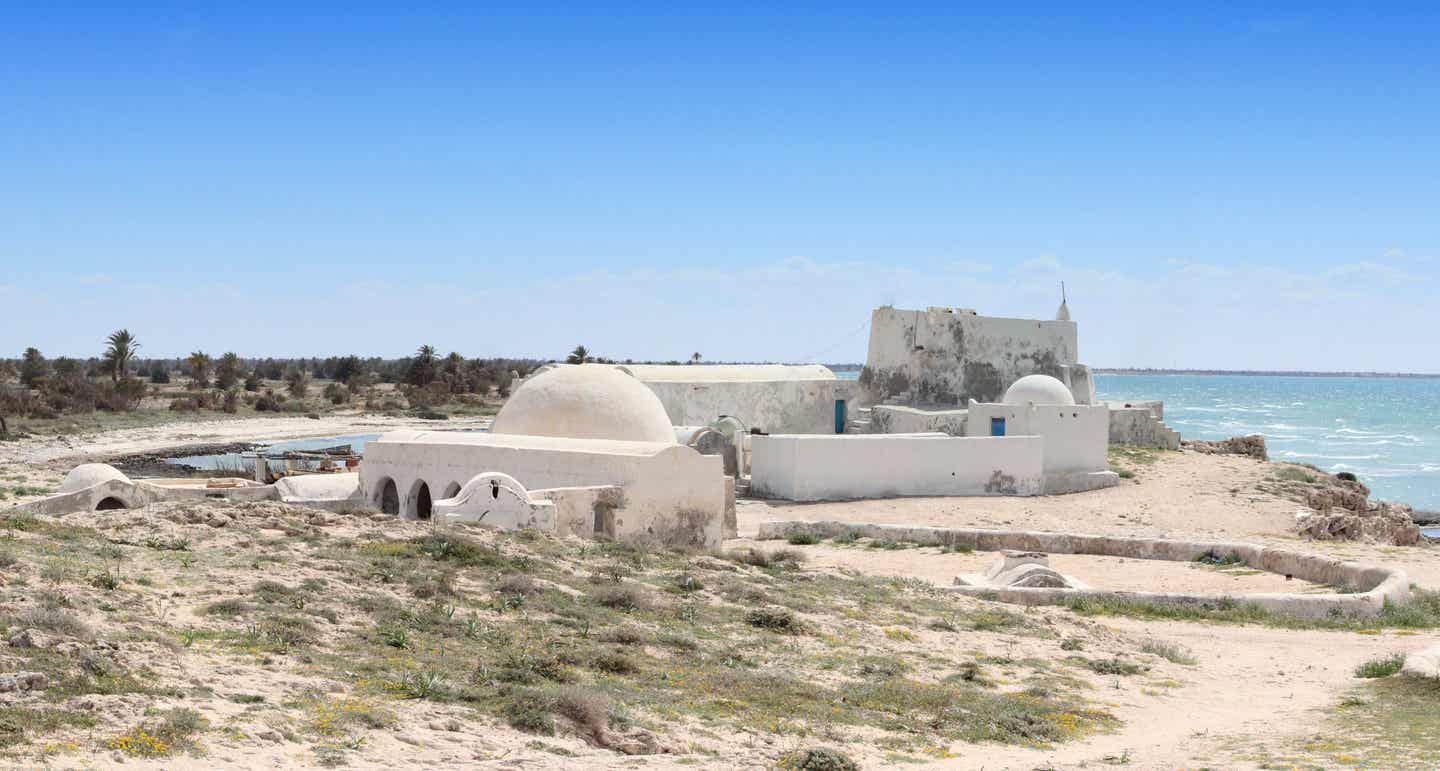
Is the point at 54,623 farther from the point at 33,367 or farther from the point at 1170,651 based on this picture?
the point at 33,367

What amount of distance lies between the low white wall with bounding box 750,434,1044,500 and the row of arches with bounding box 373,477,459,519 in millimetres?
8848

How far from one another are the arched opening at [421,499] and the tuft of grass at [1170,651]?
39.8 feet

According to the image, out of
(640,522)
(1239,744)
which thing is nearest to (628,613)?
(1239,744)

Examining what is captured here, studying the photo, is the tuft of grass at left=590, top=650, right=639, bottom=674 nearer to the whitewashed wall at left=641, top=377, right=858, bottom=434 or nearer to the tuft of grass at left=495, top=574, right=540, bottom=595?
the tuft of grass at left=495, top=574, right=540, bottom=595

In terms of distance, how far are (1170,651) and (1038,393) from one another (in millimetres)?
19935

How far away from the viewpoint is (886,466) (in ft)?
92.0

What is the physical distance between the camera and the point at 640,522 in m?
18.9

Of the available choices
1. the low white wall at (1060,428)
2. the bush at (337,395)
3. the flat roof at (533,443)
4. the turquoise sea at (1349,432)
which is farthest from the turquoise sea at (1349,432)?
the bush at (337,395)

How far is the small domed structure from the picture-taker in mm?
21391

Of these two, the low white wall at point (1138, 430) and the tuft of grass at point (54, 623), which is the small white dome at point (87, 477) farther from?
the low white wall at point (1138, 430)

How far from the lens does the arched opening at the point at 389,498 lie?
22.1 meters

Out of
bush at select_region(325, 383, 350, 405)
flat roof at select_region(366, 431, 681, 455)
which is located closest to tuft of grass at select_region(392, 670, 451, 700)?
flat roof at select_region(366, 431, 681, 455)

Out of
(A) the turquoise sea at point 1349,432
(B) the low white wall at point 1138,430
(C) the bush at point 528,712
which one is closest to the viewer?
(C) the bush at point 528,712

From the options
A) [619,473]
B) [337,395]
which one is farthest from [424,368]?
[619,473]
